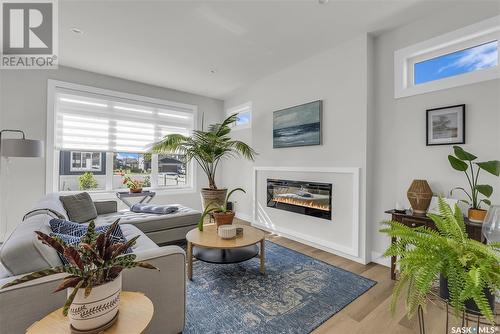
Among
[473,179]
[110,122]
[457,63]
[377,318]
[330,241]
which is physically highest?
[457,63]

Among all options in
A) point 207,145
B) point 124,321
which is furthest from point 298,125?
point 124,321

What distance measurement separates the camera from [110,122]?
431 centimetres

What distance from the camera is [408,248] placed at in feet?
3.07

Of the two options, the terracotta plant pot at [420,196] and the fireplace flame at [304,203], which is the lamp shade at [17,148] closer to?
the fireplace flame at [304,203]

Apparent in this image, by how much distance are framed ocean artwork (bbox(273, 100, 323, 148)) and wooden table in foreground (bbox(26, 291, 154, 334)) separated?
2.92 meters

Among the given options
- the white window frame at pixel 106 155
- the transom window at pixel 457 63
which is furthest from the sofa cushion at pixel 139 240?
the transom window at pixel 457 63

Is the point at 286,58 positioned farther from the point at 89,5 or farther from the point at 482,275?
the point at 482,275

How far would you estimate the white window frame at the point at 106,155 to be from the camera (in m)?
3.72

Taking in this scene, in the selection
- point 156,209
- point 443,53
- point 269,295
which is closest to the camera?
point 269,295

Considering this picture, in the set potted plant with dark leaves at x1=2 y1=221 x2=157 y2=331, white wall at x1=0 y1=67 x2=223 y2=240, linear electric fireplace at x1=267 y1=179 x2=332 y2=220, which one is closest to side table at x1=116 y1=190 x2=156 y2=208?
white wall at x1=0 y1=67 x2=223 y2=240

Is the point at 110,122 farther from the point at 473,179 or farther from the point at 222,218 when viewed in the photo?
the point at 473,179

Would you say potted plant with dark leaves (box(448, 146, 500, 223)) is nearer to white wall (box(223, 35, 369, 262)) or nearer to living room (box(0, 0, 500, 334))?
living room (box(0, 0, 500, 334))

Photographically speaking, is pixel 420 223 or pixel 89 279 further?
pixel 420 223

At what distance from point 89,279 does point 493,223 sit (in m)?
2.02
